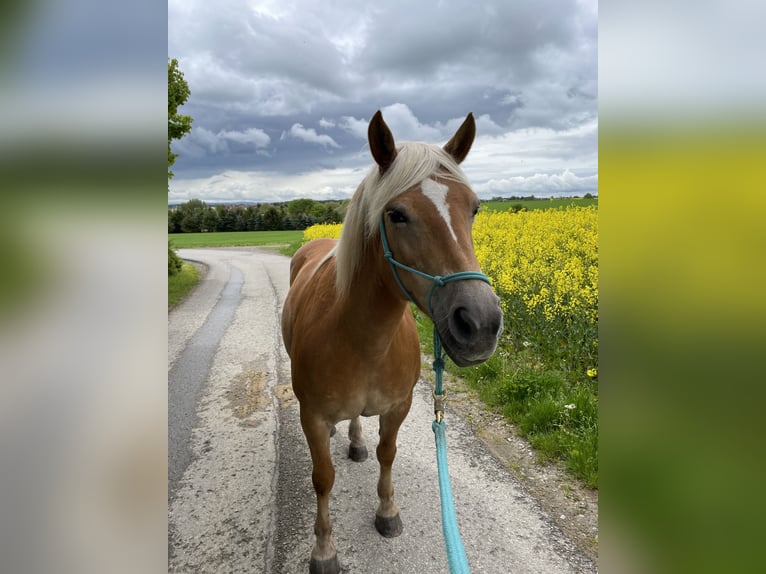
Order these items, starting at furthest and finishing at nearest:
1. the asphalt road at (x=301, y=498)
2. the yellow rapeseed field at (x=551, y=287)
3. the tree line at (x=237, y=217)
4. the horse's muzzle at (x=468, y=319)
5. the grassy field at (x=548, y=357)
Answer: the tree line at (x=237, y=217), the yellow rapeseed field at (x=551, y=287), the grassy field at (x=548, y=357), the asphalt road at (x=301, y=498), the horse's muzzle at (x=468, y=319)

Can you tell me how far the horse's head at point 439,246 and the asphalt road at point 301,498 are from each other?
1.70 meters

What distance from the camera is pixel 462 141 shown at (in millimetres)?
2027

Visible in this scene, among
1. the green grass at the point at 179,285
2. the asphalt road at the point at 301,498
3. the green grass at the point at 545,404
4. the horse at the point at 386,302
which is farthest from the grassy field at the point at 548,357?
the green grass at the point at 179,285

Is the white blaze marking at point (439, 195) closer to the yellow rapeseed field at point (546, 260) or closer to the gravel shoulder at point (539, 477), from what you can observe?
the gravel shoulder at point (539, 477)

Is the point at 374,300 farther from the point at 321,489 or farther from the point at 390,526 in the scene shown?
the point at 390,526

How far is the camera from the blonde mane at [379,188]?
176 centimetres

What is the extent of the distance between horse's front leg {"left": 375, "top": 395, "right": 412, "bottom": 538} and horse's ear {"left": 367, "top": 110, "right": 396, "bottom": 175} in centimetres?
155

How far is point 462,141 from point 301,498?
2.76 m

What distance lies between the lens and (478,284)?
1.55 m

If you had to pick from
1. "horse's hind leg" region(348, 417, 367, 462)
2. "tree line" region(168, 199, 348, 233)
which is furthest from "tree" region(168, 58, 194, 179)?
"tree line" region(168, 199, 348, 233)
